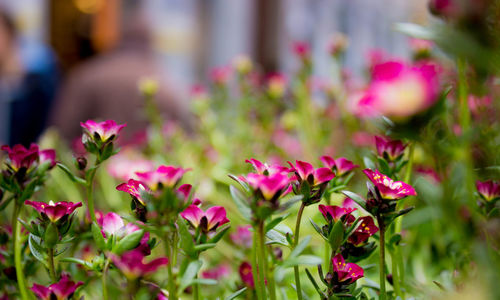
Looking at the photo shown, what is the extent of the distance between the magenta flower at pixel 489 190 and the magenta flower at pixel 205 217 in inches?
6.1

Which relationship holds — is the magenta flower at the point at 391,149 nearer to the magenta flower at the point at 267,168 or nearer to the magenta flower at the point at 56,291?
the magenta flower at the point at 267,168

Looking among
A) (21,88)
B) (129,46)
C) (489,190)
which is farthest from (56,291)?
(21,88)

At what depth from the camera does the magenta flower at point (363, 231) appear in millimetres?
275

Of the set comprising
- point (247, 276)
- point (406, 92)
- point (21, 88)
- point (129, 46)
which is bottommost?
point (21, 88)

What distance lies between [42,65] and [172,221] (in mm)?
1990

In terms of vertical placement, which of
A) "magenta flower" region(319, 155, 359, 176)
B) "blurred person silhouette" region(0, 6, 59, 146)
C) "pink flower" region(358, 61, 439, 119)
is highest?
"pink flower" region(358, 61, 439, 119)

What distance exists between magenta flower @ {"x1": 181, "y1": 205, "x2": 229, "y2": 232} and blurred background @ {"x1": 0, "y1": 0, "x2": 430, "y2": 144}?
3.77ft

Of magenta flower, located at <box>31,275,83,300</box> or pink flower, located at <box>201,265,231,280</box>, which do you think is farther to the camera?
pink flower, located at <box>201,265,231,280</box>

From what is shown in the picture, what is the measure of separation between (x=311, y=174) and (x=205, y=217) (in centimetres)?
6

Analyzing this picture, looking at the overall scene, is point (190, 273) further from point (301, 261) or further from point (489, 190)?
point (489, 190)

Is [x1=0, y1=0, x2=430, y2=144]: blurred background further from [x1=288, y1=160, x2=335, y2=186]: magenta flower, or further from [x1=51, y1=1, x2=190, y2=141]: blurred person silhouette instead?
[x1=288, y1=160, x2=335, y2=186]: magenta flower

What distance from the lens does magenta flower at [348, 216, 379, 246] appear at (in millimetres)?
275

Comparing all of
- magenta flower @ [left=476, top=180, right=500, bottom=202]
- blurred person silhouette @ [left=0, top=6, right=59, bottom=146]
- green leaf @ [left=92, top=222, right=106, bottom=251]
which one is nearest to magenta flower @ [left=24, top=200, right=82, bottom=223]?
green leaf @ [left=92, top=222, right=106, bottom=251]

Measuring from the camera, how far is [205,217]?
267mm
